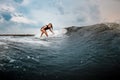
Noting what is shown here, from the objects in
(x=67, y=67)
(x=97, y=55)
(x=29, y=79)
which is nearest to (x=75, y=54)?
(x=97, y=55)

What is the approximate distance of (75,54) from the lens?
9.10 meters

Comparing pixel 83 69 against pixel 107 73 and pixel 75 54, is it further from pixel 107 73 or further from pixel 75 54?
pixel 75 54

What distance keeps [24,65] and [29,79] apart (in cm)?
122

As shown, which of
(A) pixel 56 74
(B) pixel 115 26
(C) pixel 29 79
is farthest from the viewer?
(B) pixel 115 26

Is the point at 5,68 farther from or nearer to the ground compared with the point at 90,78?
farther from the ground

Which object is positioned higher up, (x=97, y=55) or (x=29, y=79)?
(x=97, y=55)

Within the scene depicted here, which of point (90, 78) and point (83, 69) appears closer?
point (90, 78)

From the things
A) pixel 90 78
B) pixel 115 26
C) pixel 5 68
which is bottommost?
pixel 90 78

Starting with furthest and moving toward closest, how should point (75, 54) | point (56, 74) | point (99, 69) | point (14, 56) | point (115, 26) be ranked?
point (115, 26), point (75, 54), point (14, 56), point (99, 69), point (56, 74)

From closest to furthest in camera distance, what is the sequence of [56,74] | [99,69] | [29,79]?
[29,79], [56,74], [99,69]

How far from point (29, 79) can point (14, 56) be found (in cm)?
238

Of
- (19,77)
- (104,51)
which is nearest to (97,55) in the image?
(104,51)

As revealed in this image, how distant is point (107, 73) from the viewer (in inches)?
259

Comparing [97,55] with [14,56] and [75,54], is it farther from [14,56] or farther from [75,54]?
[14,56]
